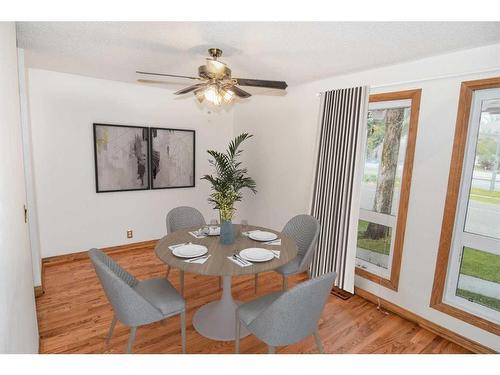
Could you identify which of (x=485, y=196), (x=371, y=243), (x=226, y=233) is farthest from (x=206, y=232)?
(x=485, y=196)

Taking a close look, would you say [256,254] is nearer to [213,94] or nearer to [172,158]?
[213,94]

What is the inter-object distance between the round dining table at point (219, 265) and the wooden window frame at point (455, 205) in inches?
48.7

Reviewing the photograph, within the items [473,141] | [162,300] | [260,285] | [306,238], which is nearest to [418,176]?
[473,141]

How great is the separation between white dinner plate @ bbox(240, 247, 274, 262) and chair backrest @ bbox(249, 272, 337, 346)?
404 millimetres

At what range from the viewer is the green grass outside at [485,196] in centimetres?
213

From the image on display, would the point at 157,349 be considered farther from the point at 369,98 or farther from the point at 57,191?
the point at 369,98

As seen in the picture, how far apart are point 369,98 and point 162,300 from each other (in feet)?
8.59

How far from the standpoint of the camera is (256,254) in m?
2.00

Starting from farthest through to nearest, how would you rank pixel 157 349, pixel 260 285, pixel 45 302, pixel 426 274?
pixel 260 285 → pixel 45 302 → pixel 426 274 → pixel 157 349

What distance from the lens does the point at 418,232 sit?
245 cm

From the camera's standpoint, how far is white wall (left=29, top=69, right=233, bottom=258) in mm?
3193

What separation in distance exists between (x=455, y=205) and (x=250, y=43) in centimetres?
205

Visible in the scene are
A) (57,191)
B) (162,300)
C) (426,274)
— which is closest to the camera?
(162,300)

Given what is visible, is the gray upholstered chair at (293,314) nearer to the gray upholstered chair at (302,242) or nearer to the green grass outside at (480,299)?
the gray upholstered chair at (302,242)
